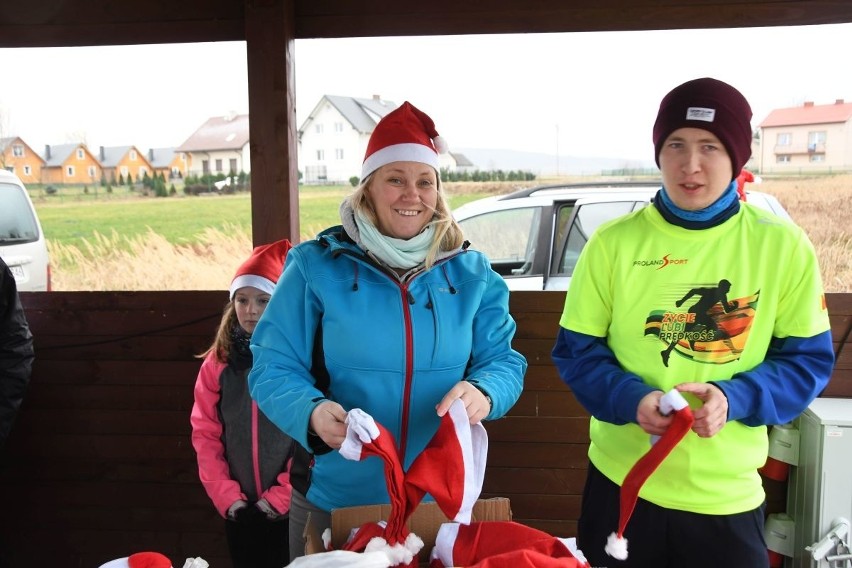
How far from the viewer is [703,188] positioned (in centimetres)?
176

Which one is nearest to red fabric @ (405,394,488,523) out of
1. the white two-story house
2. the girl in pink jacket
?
the girl in pink jacket

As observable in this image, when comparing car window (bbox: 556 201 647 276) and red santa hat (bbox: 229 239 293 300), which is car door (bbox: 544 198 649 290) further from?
red santa hat (bbox: 229 239 293 300)

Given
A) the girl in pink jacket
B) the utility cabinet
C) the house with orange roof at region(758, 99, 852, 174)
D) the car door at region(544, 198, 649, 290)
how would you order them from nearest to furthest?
1. the girl in pink jacket
2. the utility cabinet
3. the house with orange roof at region(758, 99, 852, 174)
4. the car door at region(544, 198, 649, 290)

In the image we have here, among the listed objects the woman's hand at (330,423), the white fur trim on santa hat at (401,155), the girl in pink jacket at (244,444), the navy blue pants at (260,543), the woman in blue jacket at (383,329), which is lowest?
the navy blue pants at (260,543)

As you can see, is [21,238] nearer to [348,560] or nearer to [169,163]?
[169,163]

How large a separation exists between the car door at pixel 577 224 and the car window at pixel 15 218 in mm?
2552

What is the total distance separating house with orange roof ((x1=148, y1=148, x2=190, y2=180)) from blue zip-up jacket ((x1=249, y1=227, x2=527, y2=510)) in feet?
6.08

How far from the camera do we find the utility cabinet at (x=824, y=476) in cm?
275

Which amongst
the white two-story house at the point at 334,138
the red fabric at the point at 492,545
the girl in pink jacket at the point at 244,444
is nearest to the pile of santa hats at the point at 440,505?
the red fabric at the point at 492,545

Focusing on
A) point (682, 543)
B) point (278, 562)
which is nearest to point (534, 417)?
point (278, 562)

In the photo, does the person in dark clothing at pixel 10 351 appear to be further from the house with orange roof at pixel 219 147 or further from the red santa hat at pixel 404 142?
the red santa hat at pixel 404 142

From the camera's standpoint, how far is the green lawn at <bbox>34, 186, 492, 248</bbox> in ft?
11.4

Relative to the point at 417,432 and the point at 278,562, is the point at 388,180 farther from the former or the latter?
the point at 278,562

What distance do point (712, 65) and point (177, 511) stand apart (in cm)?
315
